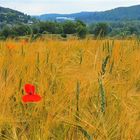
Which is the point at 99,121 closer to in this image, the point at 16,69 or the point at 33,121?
the point at 33,121

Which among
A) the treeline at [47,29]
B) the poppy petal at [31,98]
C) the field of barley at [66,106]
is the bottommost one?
the treeline at [47,29]

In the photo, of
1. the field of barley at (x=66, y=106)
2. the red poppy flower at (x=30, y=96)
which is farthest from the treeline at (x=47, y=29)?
the red poppy flower at (x=30, y=96)

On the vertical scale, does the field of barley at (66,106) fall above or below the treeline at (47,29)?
above

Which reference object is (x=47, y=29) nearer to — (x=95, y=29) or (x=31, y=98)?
(x=95, y=29)

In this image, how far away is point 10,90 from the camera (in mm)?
1504

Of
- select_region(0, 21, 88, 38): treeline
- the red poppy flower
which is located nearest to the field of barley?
the red poppy flower

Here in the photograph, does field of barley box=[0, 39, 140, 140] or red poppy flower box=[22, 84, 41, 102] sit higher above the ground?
red poppy flower box=[22, 84, 41, 102]

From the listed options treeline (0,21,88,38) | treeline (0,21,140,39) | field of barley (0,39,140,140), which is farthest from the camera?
treeline (0,21,88,38)

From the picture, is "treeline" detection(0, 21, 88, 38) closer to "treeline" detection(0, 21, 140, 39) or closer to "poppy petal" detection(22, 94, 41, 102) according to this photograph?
"treeline" detection(0, 21, 140, 39)

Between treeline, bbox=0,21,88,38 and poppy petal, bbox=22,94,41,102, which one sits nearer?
poppy petal, bbox=22,94,41,102

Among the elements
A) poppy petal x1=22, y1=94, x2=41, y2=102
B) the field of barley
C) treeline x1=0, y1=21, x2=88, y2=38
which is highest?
poppy petal x1=22, y1=94, x2=41, y2=102

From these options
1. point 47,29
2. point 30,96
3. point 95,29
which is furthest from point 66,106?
point 47,29

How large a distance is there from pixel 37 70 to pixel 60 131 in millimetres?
669

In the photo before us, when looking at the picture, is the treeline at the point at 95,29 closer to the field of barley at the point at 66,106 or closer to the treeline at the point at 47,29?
the treeline at the point at 47,29
